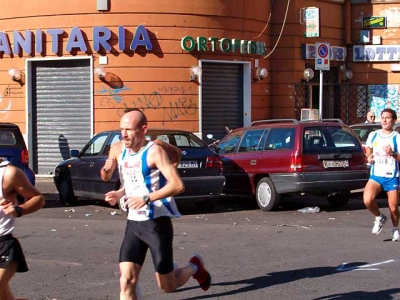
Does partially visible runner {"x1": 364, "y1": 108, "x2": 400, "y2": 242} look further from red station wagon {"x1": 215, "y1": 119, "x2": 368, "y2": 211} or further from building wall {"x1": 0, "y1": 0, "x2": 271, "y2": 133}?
building wall {"x1": 0, "y1": 0, "x2": 271, "y2": 133}

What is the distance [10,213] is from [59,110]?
51.9 feet

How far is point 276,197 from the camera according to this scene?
558 inches

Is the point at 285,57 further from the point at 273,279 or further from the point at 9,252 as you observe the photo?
the point at 9,252

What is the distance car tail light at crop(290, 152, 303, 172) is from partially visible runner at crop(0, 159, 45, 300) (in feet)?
27.5

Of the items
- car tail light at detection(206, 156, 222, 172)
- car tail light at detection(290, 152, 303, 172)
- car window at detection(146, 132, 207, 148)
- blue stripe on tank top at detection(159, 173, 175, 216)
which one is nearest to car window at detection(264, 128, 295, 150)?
car tail light at detection(290, 152, 303, 172)

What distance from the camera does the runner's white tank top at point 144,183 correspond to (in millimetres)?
6320

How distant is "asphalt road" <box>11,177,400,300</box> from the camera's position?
7.86 m

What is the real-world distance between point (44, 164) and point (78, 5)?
4350 millimetres

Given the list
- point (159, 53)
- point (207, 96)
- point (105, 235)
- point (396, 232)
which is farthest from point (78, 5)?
point (396, 232)

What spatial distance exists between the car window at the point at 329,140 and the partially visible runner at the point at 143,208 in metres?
7.81

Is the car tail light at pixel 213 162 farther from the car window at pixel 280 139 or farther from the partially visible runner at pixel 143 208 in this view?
the partially visible runner at pixel 143 208

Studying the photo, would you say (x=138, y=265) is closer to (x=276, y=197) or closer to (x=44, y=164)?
(x=276, y=197)

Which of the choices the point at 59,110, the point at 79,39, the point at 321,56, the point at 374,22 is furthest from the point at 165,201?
the point at 374,22

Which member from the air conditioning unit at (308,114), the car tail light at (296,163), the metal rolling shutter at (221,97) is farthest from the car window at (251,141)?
the air conditioning unit at (308,114)
